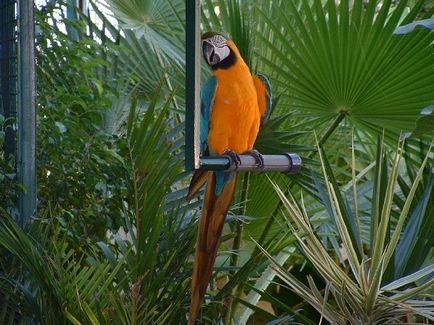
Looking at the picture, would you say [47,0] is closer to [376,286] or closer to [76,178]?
[76,178]

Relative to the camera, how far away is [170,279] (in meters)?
2.15

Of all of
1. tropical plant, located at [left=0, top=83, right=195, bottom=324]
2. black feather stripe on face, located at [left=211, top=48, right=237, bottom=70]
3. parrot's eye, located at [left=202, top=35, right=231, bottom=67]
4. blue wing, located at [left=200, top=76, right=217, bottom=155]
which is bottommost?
tropical plant, located at [left=0, top=83, right=195, bottom=324]

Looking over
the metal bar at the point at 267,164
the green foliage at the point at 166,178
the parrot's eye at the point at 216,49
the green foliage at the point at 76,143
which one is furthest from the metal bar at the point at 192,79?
the green foliage at the point at 76,143

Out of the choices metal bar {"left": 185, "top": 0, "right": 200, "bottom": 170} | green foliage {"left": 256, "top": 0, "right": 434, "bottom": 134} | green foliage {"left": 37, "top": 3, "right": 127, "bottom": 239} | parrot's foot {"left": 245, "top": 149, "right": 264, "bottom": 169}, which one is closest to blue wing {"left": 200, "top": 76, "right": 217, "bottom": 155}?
parrot's foot {"left": 245, "top": 149, "right": 264, "bottom": 169}

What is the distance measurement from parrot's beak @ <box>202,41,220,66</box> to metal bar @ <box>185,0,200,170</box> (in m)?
0.27

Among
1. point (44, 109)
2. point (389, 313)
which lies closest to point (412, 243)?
point (389, 313)

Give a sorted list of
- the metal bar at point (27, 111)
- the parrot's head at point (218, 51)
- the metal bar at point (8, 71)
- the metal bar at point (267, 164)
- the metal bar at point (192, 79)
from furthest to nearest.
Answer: the metal bar at point (8, 71), the metal bar at point (27, 111), the parrot's head at point (218, 51), the metal bar at point (267, 164), the metal bar at point (192, 79)

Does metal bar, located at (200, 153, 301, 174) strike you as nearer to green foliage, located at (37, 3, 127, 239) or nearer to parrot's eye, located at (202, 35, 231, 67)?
parrot's eye, located at (202, 35, 231, 67)

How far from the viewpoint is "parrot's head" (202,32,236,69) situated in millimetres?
1774

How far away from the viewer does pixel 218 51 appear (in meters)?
1.77

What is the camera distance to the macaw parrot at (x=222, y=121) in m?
1.79

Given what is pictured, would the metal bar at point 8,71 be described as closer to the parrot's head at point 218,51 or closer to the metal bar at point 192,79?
the parrot's head at point 218,51

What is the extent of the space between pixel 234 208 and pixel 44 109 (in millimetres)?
611

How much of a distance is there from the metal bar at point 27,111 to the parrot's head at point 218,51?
0.66 metres
